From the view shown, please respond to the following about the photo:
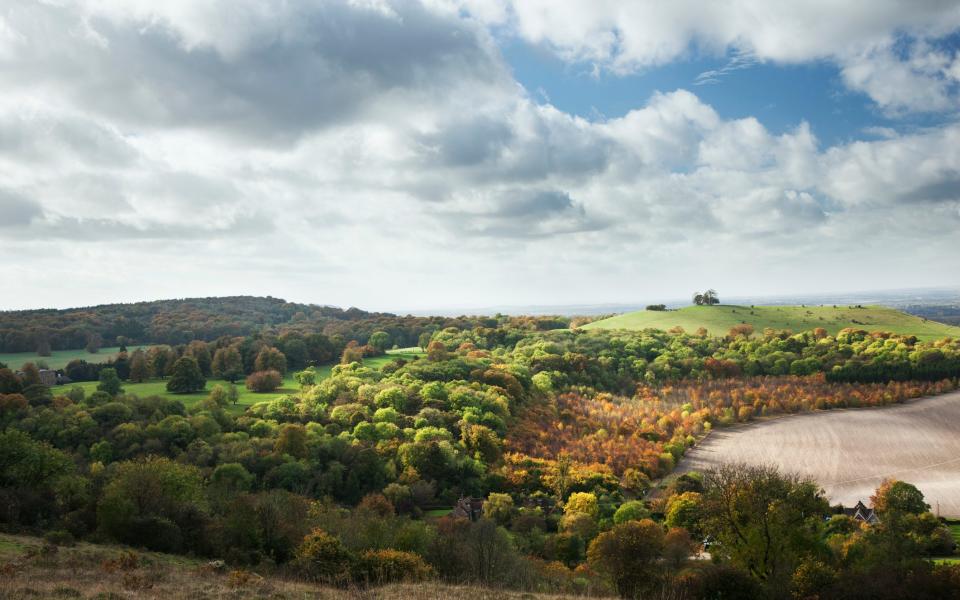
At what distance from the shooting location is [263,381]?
9956cm

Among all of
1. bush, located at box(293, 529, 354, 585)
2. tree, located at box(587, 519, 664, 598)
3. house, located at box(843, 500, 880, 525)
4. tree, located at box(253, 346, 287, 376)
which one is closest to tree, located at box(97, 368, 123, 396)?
tree, located at box(253, 346, 287, 376)

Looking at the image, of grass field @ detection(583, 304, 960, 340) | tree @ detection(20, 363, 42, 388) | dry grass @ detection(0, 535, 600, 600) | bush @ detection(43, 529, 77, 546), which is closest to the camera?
dry grass @ detection(0, 535, 600, 600)

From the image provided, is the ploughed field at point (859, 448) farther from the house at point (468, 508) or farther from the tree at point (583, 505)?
the house at point (468, 508)

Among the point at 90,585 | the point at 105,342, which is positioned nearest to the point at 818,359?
the point at 90,585

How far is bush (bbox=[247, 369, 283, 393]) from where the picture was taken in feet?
325

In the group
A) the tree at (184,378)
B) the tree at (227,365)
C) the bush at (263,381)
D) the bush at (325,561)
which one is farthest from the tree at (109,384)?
the bush at (325,561)

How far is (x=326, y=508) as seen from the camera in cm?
4775

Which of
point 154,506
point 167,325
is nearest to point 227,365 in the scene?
point 167,325

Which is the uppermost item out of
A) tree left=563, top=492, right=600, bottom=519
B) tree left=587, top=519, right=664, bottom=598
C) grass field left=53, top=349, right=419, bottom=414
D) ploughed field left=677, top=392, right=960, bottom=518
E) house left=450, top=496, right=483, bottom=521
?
grass field left=53, top=349, right=419, bottom=414

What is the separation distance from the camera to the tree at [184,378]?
306 ft

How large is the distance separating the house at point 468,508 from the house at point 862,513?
36.8 m

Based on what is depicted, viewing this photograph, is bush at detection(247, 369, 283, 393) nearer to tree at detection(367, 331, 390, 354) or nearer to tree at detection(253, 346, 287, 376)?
tree at detection(253, 346, 287, 376)

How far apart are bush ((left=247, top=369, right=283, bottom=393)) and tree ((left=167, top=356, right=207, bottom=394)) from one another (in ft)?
26.7

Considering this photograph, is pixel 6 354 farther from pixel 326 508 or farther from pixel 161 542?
pixel 161 542
